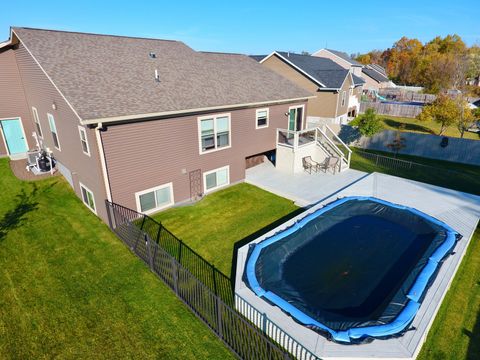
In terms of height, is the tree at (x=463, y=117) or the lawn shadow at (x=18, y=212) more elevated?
the tree at (x=463, y=117)

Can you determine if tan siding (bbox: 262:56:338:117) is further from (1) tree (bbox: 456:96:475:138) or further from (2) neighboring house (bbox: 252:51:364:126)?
(1) tree (bbox: 456:96:475:138)

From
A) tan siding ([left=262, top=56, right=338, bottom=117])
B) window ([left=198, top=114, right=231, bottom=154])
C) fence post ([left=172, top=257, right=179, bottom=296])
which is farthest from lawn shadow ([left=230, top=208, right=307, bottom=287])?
tan siding ([left=262, top=56, right=338, bottom=117])

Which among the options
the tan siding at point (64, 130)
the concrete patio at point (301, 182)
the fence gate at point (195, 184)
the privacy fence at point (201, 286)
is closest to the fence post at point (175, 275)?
the privacy fence at point (201, 286)

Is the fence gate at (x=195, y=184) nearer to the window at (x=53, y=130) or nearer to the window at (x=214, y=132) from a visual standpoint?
the window at (x=214, y=132)

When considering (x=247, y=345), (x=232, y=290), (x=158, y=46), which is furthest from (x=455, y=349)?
(x=158, y=46)

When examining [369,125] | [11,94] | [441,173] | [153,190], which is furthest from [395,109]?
[11,94]
